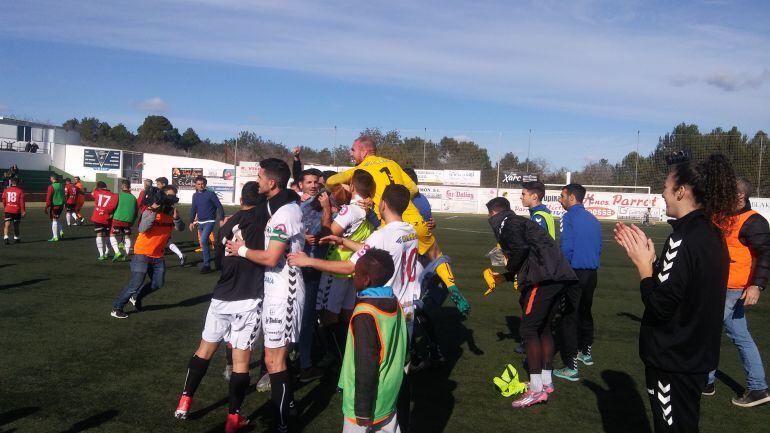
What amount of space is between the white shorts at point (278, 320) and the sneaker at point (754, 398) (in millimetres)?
4442

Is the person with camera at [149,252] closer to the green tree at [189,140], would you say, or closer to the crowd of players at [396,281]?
the crowd of players at [396,281]

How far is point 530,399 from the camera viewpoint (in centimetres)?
539

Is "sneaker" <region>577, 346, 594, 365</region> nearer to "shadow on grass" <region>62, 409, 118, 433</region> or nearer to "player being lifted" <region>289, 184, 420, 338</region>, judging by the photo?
"player being lifted" <region>289, 184, 420, 338</region>

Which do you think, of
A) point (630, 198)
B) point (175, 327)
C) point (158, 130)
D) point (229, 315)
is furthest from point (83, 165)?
point (229, 315)

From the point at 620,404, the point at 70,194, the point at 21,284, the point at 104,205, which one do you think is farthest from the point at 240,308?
the point at 70,194

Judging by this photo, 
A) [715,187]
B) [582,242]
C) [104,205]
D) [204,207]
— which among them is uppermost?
[715,187]

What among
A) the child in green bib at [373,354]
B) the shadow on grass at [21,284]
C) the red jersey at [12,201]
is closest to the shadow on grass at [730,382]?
the child in green bib at [373,354]

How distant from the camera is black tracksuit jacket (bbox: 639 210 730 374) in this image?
2811 millimetres

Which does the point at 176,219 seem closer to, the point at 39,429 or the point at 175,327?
the point at 175,327

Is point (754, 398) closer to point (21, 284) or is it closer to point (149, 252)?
point (149, 252)

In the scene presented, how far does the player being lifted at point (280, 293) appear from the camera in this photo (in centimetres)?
432

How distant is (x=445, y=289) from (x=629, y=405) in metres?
2.39

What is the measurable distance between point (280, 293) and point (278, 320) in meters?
0.20

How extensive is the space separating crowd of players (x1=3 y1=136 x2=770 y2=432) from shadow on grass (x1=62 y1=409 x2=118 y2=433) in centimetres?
62
